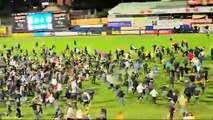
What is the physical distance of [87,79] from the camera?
44625 mm

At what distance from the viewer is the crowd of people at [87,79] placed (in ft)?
106

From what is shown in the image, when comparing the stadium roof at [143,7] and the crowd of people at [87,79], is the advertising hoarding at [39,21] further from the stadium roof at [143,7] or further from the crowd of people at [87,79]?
the crowd of people at [87,79]

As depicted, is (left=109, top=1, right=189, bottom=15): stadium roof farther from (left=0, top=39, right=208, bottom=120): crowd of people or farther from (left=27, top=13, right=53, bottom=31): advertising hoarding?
(left=0, top=39, right=208, bottom=120): crowd of people

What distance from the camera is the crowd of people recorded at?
106ft

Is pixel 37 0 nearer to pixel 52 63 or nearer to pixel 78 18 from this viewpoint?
pixel 78 18

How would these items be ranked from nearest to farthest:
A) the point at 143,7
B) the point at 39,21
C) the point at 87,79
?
the point at 87,79, the point at 39,21, the point at 143,7

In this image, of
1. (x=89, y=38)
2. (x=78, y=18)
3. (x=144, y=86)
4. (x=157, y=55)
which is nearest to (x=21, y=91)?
(x=144, y=86)

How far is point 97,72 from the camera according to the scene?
44.4m

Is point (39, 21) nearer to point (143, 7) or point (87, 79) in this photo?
point (143, 7)

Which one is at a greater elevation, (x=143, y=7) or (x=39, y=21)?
(x=143, y=7)

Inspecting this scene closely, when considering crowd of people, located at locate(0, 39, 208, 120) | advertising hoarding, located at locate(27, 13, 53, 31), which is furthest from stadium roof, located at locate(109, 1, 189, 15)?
crowd of people, located at locate(0, 39, 208, 120)

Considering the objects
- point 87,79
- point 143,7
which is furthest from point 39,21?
point 87,79

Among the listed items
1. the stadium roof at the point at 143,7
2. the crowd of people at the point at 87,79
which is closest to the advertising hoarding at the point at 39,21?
the stadium roof at the point at 143,7

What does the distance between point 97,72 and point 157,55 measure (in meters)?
10.9
